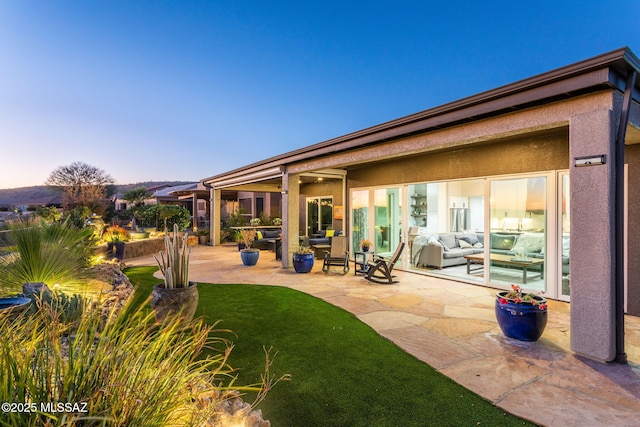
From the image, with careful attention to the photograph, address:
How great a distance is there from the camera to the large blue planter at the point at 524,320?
4.11 metres

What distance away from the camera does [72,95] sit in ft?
52.3

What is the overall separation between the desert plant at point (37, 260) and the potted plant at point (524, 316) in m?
6.00

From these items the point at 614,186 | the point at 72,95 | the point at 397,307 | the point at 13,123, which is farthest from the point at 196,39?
the point at 614,186

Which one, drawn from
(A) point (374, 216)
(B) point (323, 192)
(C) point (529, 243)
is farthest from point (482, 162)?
(B) point (323, 192)

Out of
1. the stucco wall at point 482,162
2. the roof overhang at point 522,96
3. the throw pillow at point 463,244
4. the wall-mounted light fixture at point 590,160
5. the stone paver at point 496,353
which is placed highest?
the roof overhang at point 522,96

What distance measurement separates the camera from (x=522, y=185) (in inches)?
267

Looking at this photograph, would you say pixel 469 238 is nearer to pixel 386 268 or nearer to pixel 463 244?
pixel 463 244

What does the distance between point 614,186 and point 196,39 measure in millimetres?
14361

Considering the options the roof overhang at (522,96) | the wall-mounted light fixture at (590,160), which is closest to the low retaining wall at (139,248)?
the roof overhang at (522,96)

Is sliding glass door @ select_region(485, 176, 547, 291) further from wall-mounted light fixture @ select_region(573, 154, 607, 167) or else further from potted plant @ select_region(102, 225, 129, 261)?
potted plant @ select_region(102, 225, 129, 261)

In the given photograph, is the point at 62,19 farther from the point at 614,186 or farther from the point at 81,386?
the point at 614,186

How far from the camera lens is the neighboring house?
353 centimetres

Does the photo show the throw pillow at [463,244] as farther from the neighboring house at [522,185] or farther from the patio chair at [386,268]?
the patio chair at [386,268]

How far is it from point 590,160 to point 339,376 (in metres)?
3.45
